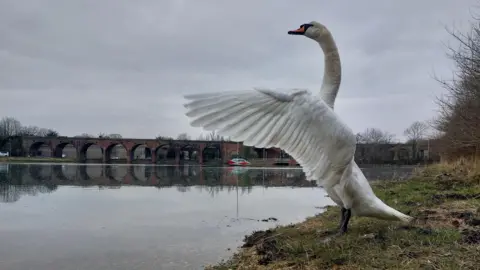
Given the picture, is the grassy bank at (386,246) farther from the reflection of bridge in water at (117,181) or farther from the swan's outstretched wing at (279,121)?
the reflection of bridge in water at (117,181)

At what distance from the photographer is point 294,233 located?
714cm

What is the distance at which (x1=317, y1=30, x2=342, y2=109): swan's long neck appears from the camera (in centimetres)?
522

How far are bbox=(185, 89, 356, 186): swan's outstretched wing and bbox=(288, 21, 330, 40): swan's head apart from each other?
4.25ft

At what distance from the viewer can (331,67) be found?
5262 mm

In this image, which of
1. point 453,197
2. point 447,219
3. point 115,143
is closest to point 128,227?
point 447,219

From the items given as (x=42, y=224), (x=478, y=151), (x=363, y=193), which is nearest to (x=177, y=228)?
(x=42, y=224)

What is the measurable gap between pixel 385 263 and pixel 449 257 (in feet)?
2.13

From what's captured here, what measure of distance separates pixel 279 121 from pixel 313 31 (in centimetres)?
161

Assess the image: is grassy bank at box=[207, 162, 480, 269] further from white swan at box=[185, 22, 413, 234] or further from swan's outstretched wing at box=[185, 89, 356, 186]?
swan's outstretched wing at box=[185, 89, 356, 186]

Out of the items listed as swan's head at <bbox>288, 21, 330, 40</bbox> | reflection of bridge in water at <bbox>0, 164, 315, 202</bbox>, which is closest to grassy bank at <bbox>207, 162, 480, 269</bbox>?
swan's head at <bbox>288, 21, 330, 40</bbox>

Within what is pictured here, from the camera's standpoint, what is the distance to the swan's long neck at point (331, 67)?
522 cm

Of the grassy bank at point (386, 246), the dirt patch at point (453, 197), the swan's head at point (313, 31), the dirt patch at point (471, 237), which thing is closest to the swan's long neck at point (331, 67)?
the swan's head at point (313, 31)

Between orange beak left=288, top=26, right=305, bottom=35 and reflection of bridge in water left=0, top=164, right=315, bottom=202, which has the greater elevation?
orange beak left=288, top=26, right=305, bottom=35

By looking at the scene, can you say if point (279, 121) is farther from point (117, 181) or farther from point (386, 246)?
point (117, 181)
